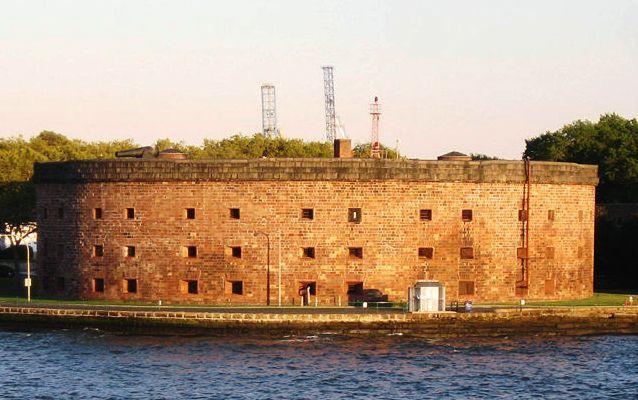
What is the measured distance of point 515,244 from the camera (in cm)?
6388

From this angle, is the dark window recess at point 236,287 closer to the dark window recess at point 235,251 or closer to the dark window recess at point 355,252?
the dark window recess at point 235,251

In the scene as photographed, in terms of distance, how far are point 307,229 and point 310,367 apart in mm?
13005

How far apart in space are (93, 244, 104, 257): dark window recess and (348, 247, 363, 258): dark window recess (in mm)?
13638

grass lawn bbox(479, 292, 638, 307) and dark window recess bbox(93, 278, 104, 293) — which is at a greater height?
dark window recess bbox(93, 278, 104, 293)

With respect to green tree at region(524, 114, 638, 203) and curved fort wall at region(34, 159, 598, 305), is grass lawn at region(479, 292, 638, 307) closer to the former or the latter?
curved fort wall at region(34, 159, 598, 305)

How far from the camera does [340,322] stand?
187 feet

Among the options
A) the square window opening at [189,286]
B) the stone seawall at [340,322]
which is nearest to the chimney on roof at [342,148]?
the square window opening at [189,286]

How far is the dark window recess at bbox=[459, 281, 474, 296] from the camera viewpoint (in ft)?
207

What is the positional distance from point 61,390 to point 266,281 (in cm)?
1780

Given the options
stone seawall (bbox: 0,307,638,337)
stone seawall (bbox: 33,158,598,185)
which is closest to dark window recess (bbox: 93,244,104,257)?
stone seawall (bbox: 33,158,598,185)

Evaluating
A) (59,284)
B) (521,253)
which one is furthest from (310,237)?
(59,284)

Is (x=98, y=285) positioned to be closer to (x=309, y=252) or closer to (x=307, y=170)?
(x=309, y=252)

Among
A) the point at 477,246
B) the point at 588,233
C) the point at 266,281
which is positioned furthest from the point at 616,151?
the point at 266,281

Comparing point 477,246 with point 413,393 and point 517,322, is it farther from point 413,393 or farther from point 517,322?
point 413,393
